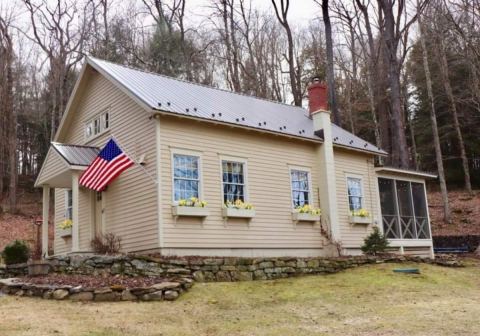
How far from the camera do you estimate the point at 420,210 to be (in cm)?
2080

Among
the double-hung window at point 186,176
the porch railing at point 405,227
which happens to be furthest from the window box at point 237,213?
the porch railing at point 405,227

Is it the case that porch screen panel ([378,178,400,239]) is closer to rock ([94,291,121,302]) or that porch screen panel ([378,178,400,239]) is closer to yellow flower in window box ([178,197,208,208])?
yellow flower in window box ([178,197,208,208])

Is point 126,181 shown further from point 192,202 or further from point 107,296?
point 107,296

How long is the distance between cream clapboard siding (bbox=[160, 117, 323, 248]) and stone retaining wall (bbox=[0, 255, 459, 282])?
0.82 meters

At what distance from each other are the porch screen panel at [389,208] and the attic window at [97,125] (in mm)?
10121

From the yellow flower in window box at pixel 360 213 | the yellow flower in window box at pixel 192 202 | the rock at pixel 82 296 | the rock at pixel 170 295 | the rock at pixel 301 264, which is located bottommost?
the rock at pixel 170 295

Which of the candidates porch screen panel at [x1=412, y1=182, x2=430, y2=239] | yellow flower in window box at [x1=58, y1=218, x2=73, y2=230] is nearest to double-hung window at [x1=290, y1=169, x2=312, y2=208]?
porch screen panel at [x1=412, y1=182, x2=430, y2=239]

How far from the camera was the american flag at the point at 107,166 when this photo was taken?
41.2 feet

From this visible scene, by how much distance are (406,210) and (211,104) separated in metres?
10.7

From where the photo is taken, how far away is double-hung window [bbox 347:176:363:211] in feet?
56.9

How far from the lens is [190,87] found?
16219 millimetres

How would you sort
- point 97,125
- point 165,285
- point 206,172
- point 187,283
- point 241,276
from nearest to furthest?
point 165,285 < point 187,283 < point 241,276 < point 206,172 < point 97,125

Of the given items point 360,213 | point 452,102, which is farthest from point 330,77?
point 360,213

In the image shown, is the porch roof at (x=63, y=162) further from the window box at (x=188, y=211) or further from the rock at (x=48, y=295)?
the rock at (x=48, y=295)
